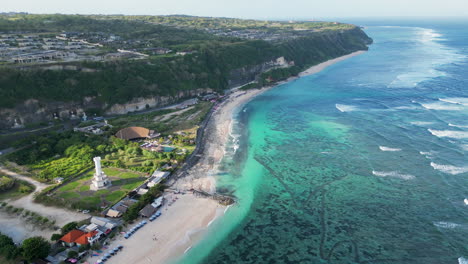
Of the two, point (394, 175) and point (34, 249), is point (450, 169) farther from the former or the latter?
point (34, 249)

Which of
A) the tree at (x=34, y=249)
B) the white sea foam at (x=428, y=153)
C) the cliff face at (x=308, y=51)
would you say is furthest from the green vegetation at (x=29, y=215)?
the cliff face at (x=308, y=51)

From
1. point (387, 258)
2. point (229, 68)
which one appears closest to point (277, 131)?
point (387, 258)

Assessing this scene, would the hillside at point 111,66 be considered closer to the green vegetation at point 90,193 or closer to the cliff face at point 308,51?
the cliff face at point 308,51

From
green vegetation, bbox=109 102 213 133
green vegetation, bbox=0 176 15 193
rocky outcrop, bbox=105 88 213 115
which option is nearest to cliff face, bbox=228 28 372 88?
rocky outcrop, bbox=105 88 213 115

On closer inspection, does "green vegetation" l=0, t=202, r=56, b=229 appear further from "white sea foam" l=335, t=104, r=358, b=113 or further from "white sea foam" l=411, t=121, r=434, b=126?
"white sea foam" l=411, t=121, r=434, b=126

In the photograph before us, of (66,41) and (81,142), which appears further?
(66,41)

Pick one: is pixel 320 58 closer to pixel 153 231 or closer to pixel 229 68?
pixel 229 68

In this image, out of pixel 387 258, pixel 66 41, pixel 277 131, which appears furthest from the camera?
pixel 66 41
